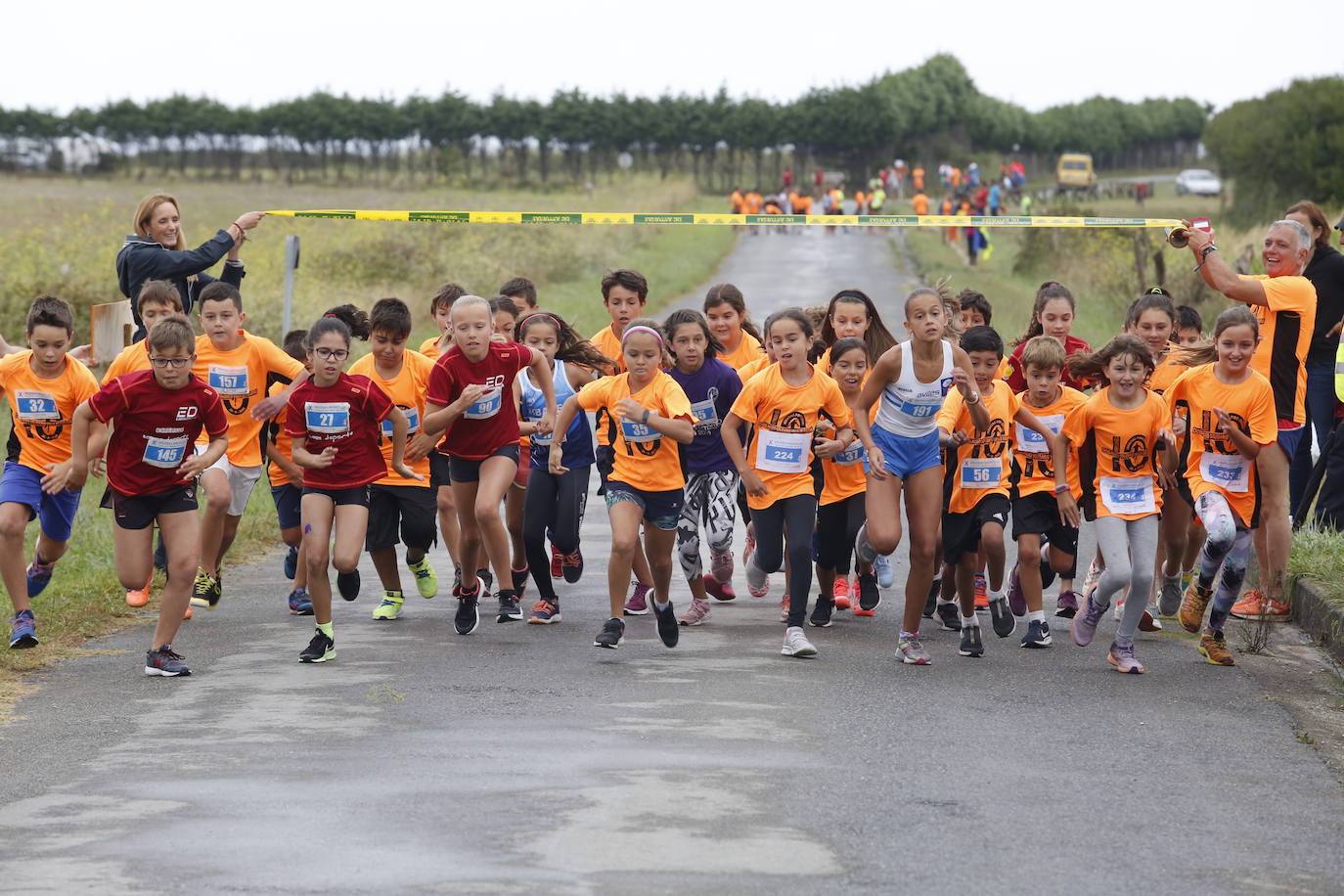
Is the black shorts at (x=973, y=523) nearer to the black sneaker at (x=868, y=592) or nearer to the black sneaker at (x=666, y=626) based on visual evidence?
the black sneaker at (x=868, y=592)

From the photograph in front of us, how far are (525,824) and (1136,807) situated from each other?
7.10ft

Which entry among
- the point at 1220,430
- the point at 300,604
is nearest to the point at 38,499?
the point at 300,604

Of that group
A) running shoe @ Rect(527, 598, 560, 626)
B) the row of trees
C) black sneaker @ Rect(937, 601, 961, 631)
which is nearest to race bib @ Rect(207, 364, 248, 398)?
running shoe @ Rect(527, 598, 560, 626)

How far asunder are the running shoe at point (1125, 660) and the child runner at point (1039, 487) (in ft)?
2.13

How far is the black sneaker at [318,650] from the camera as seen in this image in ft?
28.9

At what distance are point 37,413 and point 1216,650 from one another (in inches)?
249

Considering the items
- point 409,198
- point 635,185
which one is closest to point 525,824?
point 409,198

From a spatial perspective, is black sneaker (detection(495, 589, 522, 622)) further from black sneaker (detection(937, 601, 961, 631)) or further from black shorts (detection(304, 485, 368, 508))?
black sneaker (detection(937, 601, 961, 631))

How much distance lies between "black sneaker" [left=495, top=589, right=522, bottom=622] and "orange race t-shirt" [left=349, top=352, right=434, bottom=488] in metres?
0.78

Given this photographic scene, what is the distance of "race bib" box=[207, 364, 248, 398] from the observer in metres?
10.0

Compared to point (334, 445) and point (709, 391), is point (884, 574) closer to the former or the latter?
point (709, 391)

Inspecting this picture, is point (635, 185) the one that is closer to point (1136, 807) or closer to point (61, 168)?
point (61, 168)

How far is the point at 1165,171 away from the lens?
14050 centimetres

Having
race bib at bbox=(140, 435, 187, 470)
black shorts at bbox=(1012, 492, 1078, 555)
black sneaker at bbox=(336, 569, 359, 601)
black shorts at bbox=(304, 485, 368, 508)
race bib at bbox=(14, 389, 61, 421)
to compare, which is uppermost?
race bib at bbox=(14, 389, 61, 421)
